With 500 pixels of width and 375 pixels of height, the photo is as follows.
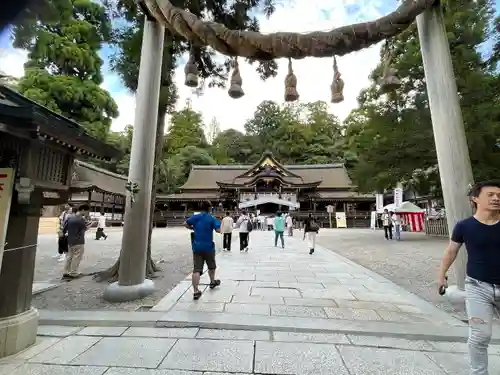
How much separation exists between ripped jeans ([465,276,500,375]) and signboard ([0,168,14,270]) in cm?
392

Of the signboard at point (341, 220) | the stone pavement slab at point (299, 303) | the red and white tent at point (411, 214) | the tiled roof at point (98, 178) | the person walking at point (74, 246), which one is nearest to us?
the stone pavement slab at point (299, 303)

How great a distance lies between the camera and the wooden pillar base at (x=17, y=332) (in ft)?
9.46

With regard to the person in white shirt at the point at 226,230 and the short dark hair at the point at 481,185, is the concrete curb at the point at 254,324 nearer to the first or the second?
the short dark hair at the point at 481,185

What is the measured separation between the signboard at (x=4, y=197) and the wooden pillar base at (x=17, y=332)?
668mm

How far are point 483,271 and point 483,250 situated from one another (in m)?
0.14

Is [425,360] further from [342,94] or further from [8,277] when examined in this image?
[8,277]

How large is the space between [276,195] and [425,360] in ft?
97.7

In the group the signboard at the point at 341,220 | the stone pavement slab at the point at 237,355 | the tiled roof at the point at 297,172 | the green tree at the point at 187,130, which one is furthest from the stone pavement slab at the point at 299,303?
the green tree at the point at 187,130

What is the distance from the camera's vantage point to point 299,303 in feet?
15.3

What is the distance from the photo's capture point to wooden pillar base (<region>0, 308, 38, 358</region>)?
2.88 metres

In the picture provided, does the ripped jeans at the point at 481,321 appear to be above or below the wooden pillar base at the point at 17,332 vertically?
above

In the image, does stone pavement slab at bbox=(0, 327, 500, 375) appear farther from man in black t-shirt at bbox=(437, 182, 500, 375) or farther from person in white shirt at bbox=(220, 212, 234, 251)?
person in white shirt at bbox=(220, 212, 234, 251)

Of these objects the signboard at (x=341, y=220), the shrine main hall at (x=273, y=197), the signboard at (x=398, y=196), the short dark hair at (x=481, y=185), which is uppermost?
the shrine main hall at (x=273, y=197)

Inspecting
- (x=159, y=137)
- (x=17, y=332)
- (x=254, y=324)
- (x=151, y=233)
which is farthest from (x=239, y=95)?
(x=151, y=233)
